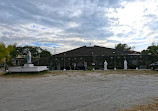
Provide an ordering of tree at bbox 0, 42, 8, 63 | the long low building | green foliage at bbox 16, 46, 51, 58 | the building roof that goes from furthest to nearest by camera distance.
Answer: green foliage at bbox 16, 46, 51, 58 → the building roof → tree at bbox 0, 42, 8, 63 → the long low building

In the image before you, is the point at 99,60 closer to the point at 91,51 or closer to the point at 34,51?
the point at 91,51

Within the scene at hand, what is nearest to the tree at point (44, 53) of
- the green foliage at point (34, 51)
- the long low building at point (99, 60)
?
the green foliage at point (34, 51)

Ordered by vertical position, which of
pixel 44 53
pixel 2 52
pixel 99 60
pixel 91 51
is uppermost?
pixel 44 53

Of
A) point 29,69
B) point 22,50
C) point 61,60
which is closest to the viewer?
point 29,69

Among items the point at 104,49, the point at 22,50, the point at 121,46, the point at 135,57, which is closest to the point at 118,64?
the point at 135,57

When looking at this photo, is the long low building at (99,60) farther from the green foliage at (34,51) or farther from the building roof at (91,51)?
the green foliage at (34,51)

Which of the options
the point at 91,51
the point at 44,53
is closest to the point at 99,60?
the point at 91,51

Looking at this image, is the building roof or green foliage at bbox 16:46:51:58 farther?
green foliage at bbox 16:46:51:58

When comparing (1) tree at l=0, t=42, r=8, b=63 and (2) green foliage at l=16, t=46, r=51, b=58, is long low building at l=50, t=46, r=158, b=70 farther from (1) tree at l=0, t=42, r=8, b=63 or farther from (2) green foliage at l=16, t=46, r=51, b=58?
(2) green foliage at l=16, t=46, r=51, b=58

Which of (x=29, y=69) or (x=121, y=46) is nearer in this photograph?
(x=29, y=69)

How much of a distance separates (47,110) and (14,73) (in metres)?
15.6

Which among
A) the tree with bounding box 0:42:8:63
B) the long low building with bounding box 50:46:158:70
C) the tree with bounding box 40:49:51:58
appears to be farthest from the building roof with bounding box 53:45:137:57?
the tree with bounding box 40:49:51:58

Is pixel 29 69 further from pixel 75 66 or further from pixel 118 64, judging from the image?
pixel 118 64

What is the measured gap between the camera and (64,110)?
4258mm
